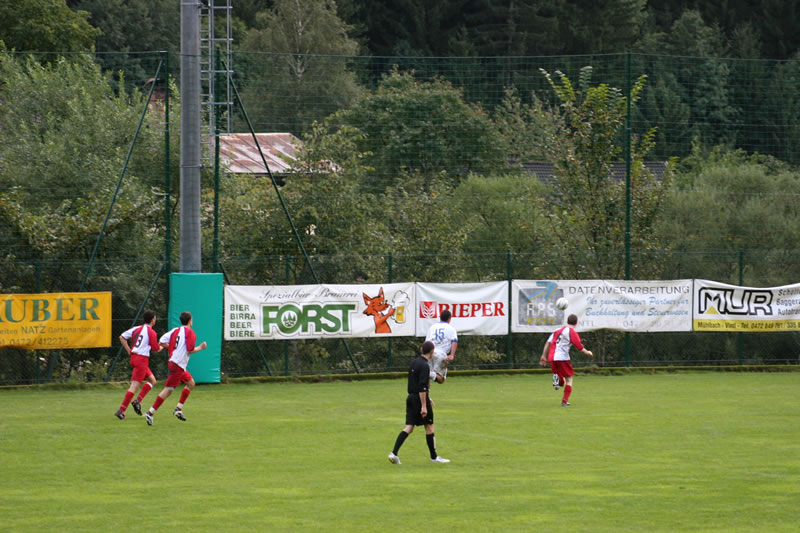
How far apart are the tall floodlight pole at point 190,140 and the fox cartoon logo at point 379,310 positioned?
3982 mm

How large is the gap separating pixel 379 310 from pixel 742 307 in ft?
30.2

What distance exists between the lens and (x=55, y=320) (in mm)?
22984

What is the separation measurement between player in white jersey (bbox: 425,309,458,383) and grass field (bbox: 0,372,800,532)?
32.2 inches

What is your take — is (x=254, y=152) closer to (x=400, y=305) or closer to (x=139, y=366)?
(x=400, y=305)

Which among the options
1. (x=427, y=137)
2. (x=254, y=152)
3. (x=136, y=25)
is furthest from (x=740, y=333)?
(x=136, y=25)

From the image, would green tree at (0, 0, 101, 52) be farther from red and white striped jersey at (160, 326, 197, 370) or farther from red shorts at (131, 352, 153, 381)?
red and white striped jersey at (160, 326, 197, 370)

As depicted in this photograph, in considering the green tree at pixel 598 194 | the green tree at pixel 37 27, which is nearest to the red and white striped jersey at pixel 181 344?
the green tree at pixel 598 194

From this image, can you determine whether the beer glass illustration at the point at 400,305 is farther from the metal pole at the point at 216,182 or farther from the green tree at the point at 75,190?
the green tree at the point at 75,190

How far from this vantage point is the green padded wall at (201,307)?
23.7 m

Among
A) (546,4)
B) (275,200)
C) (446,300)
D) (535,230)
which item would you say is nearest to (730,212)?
(535,230)

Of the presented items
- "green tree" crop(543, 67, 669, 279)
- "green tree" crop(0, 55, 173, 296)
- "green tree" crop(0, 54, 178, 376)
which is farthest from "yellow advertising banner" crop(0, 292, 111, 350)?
"green tree" crop(543, 67, 669, 279)

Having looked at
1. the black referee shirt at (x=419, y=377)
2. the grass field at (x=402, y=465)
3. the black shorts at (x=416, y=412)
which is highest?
the black referee shirt at (x=419, y=377)

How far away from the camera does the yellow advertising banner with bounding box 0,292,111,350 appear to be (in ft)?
74.5

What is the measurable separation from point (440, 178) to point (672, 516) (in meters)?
22.4
